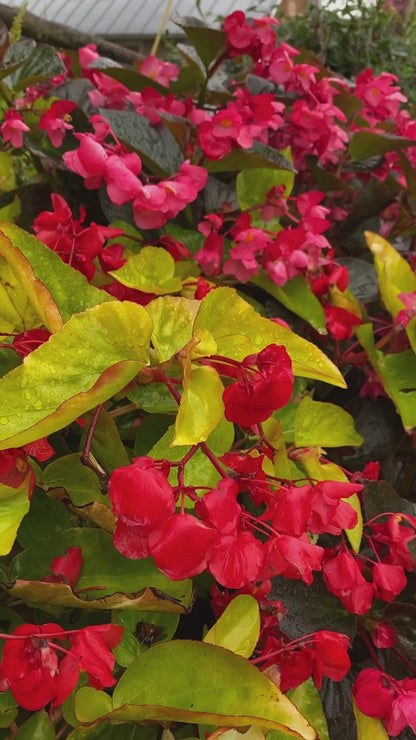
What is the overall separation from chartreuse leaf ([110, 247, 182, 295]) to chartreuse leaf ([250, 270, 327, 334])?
0.49ft

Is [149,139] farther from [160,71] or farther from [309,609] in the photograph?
[309,609]

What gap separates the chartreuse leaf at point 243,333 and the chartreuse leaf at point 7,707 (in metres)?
0.24

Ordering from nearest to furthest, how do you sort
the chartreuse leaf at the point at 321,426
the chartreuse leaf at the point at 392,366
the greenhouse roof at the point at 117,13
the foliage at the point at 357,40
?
the chartreuse leaf at the point at 321,426
the chartreuse leaf at the point at 392,366
the foliage at the point at 357,40
the greenhouse roof at the point at 117,13

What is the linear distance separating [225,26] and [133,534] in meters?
0.68

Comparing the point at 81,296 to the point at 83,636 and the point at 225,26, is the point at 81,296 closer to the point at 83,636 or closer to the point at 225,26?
the point at 83,636

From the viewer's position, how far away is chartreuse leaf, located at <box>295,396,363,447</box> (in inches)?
20.1

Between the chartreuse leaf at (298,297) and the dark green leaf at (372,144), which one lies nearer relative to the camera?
the chartreuse leaf at (298,297)

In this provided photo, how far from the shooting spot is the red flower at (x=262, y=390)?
344 millimetres

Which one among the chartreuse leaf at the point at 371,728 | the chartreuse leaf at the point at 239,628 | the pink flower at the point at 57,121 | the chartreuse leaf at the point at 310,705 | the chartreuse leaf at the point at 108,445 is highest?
the pink flower at the point at 57,121

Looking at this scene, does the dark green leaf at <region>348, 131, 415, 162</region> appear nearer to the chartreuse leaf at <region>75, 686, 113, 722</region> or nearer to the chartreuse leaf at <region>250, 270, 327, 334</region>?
the chartreuse leaf at <region>250, 270, 327, 334</region>

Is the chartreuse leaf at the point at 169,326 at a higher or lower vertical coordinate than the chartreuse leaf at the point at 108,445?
higher

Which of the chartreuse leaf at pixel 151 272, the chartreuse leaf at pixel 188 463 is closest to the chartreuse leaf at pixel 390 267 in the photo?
the chartreuse leaf at pixel 151 272

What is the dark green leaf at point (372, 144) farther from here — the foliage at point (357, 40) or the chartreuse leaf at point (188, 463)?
the foliage at point (357, 40)

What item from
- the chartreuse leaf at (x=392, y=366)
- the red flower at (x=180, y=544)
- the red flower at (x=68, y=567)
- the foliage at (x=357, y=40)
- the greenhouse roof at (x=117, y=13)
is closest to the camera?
the red flower at (x=180, y=544)
